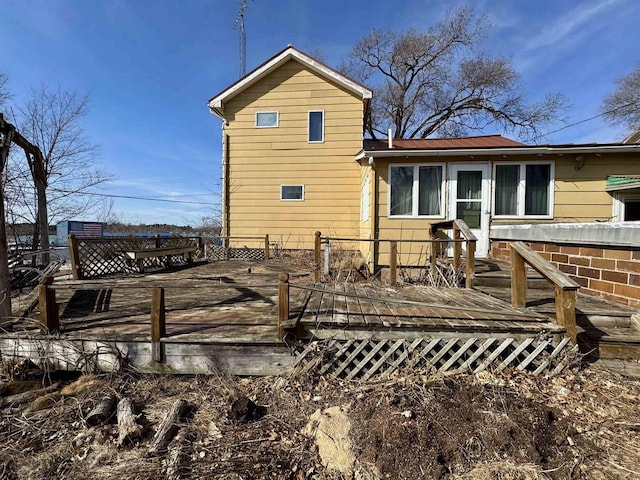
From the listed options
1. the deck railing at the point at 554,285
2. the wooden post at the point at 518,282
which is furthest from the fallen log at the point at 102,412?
the wooden post at the point at 518,282

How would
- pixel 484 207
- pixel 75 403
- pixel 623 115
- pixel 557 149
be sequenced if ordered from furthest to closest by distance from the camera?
pixel 623 115 < pixel 484 207 < pixel 557 149 < pixel 75 403

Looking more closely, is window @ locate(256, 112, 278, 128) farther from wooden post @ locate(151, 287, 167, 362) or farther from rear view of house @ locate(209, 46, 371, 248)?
wooden post @ locate(151, 287, 167, 362)

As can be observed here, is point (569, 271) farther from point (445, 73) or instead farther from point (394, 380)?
point (445, 73)

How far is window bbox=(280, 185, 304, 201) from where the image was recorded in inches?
420

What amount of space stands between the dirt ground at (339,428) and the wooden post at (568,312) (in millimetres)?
423

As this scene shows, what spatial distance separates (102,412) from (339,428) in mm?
2029

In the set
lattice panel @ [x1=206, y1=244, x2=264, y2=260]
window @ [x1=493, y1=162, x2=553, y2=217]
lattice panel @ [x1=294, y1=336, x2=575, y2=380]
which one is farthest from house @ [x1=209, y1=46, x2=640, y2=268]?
lattice panel @ [x1=294, y1=336, x2=575, y2=380]

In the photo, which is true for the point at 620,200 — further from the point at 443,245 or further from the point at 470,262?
the point at 470,262

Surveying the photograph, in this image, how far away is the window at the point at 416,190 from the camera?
773 cm

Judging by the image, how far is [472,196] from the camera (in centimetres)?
764

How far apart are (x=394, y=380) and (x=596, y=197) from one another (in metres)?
7.68

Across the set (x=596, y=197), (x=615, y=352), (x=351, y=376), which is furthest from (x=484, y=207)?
(x=351, y=376)

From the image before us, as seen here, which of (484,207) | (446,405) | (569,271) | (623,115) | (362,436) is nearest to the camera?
(362,436)

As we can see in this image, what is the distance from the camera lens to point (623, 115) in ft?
62.4
